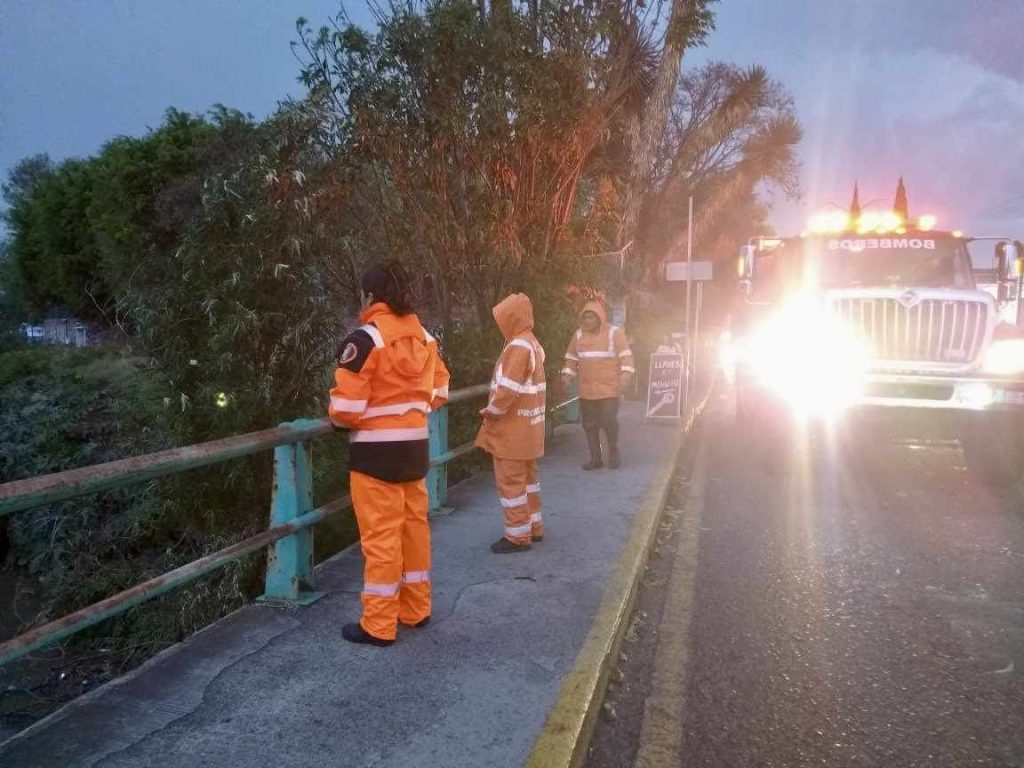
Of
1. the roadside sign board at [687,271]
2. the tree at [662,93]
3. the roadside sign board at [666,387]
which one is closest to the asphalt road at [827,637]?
the roadside sign board at [666,387]

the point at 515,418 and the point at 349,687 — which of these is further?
the point at 515,418

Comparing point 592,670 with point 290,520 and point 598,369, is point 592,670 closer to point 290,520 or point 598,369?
point 290,520

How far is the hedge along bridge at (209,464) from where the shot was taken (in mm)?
2863

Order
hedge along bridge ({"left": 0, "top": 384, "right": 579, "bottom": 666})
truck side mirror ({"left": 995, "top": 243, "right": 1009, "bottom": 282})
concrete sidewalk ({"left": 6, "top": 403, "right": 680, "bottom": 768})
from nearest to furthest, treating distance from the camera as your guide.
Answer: hedge along bridge ({"left": 0, "top": 384, "right": 579, "bottom": 666}) < concrete sidewalk ({"left": 6, "top": 403, "right": 680, "bottom": 768}) < truck side mirror ({"left": 995, "top": 243, "right": 1009, "bottom": 282})

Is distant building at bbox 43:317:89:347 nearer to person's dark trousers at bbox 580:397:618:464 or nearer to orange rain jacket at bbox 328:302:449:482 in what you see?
person's dark trousers at bbox 580:397:618:464

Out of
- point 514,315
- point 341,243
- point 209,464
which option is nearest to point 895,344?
point 514,315

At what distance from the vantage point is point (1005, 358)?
848 centimetres

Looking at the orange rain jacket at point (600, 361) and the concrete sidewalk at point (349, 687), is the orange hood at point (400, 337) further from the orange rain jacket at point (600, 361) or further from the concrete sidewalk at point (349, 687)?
the orange rain jacket at point (600, 361)

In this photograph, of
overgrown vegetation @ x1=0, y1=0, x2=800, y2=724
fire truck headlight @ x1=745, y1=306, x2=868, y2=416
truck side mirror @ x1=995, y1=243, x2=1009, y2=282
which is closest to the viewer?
overgrown vegetation @ x1=0, y1=0, x2=800, y2=724

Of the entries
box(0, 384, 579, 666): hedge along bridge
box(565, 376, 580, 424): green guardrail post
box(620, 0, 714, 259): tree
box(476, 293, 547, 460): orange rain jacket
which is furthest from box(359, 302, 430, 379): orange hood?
box(620, 0, 714, 259): tree

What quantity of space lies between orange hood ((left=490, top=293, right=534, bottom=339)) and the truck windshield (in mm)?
5375

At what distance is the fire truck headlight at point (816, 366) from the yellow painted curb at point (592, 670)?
348 centimetres

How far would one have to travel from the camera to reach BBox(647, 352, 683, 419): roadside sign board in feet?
39.5

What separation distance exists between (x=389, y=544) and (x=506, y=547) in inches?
71.6
